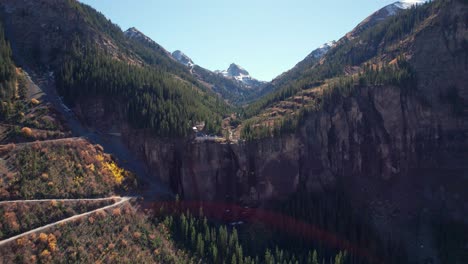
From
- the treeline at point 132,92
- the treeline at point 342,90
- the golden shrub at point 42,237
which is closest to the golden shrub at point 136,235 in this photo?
the golden shrub at point 42,237

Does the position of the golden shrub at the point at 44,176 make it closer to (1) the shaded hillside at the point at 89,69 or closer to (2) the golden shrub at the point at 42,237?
(2) the golden shrub at the point at 42,237

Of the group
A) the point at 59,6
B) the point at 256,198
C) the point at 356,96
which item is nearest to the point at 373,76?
the point at 356,96

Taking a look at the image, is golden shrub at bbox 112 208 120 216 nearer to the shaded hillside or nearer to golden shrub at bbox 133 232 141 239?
golden shrub at bbox 133 232 141 239

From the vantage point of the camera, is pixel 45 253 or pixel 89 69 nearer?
pixel 45 253

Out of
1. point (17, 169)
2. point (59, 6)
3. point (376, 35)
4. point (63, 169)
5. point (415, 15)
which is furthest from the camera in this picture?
point (376, 35)

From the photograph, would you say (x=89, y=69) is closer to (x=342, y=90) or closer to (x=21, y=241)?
(x=21, y=241)

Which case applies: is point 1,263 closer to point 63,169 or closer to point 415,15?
point 63,169

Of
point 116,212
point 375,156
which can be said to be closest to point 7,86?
point 116,212
